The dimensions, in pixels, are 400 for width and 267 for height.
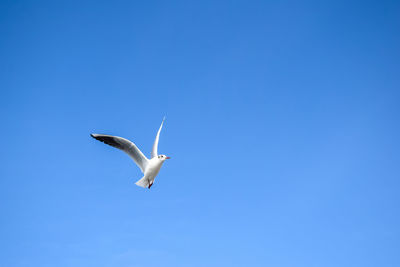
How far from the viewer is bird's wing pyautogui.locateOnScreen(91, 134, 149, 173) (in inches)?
498

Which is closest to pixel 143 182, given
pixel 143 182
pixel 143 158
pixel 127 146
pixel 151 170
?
pixel 143 182

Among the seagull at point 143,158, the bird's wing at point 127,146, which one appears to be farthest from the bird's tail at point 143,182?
the bird's wing at point 127,146

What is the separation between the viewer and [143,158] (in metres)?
13.5

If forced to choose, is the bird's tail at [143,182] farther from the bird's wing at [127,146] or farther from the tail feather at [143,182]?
the bird's wing at [127,146]

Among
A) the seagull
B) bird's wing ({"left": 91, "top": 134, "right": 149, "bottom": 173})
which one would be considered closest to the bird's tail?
the seagull

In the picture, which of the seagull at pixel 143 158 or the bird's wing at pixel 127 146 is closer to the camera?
the bird's wing at pixel 127 146

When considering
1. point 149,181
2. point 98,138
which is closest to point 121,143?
point 98,138

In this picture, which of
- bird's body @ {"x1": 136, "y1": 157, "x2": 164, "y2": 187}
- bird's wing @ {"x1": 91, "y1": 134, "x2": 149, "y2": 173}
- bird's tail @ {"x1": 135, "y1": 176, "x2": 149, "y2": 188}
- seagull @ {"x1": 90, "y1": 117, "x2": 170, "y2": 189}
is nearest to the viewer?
bird's wing @ {"x1": 91, "y1": 134, "x2": 149, "y2": 173}

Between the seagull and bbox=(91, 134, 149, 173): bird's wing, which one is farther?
the seagull

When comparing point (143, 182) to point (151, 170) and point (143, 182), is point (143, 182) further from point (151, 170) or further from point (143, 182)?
point (151, 170)

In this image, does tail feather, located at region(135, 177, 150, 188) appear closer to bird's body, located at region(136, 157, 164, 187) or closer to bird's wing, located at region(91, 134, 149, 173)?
bird's body, located at region(136, 157, 164, 187)

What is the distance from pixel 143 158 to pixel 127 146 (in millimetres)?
941

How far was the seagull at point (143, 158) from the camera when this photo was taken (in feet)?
42.6

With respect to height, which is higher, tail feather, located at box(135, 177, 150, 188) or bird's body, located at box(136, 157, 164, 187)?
bird's body, located at box(136, 157, 164, 187)
